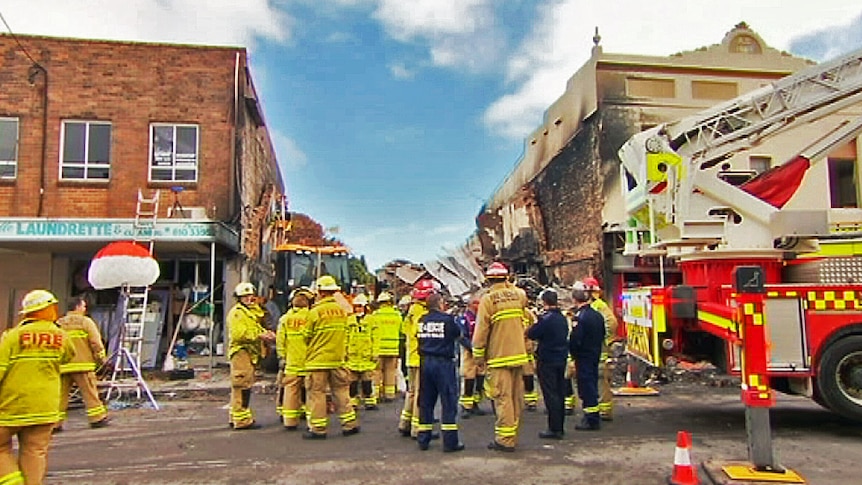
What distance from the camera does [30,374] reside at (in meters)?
4.87

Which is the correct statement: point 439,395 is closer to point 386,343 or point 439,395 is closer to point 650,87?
point 386,343

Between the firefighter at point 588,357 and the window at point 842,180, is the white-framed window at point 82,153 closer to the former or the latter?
the firefighter at point 588,357

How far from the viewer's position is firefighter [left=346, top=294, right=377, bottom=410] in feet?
30.3

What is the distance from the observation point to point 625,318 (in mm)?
8742

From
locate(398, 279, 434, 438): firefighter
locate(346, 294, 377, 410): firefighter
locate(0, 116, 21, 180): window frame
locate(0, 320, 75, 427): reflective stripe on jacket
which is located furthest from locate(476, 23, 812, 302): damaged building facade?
locate(0, 116, 21, 180): window frame

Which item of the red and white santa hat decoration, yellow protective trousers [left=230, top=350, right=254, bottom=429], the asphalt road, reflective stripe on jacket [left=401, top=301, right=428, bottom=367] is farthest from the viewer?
the red and white santa hat decoration

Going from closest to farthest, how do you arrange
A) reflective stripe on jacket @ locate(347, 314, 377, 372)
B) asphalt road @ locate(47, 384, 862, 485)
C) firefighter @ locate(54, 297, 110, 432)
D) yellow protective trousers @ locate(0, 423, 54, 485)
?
yellow protective trousers @ locate(0, 423, 54, 485), asphalt road @ locate(47, 384, 862, 485), firefighter @ locate(54, 297, 110, 432), reflective stripe on jacket @ locate(347, 314, 377, 372)

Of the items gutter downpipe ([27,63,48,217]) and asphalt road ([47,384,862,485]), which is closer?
asphalt road ([47,384,862,485])

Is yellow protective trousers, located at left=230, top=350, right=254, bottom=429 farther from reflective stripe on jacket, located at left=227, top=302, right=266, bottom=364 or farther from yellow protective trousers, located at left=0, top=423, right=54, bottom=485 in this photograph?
yellow protective trousers, located at left=0, top=423, right=54, bottom=485

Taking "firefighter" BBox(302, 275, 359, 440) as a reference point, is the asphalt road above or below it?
below

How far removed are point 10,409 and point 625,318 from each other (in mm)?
7155

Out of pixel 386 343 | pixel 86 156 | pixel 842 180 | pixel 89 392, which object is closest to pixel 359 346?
pixel 386 343

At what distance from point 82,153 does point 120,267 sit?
18.3ft

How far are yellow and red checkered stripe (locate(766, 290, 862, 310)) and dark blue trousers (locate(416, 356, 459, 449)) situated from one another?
11.7 feet
